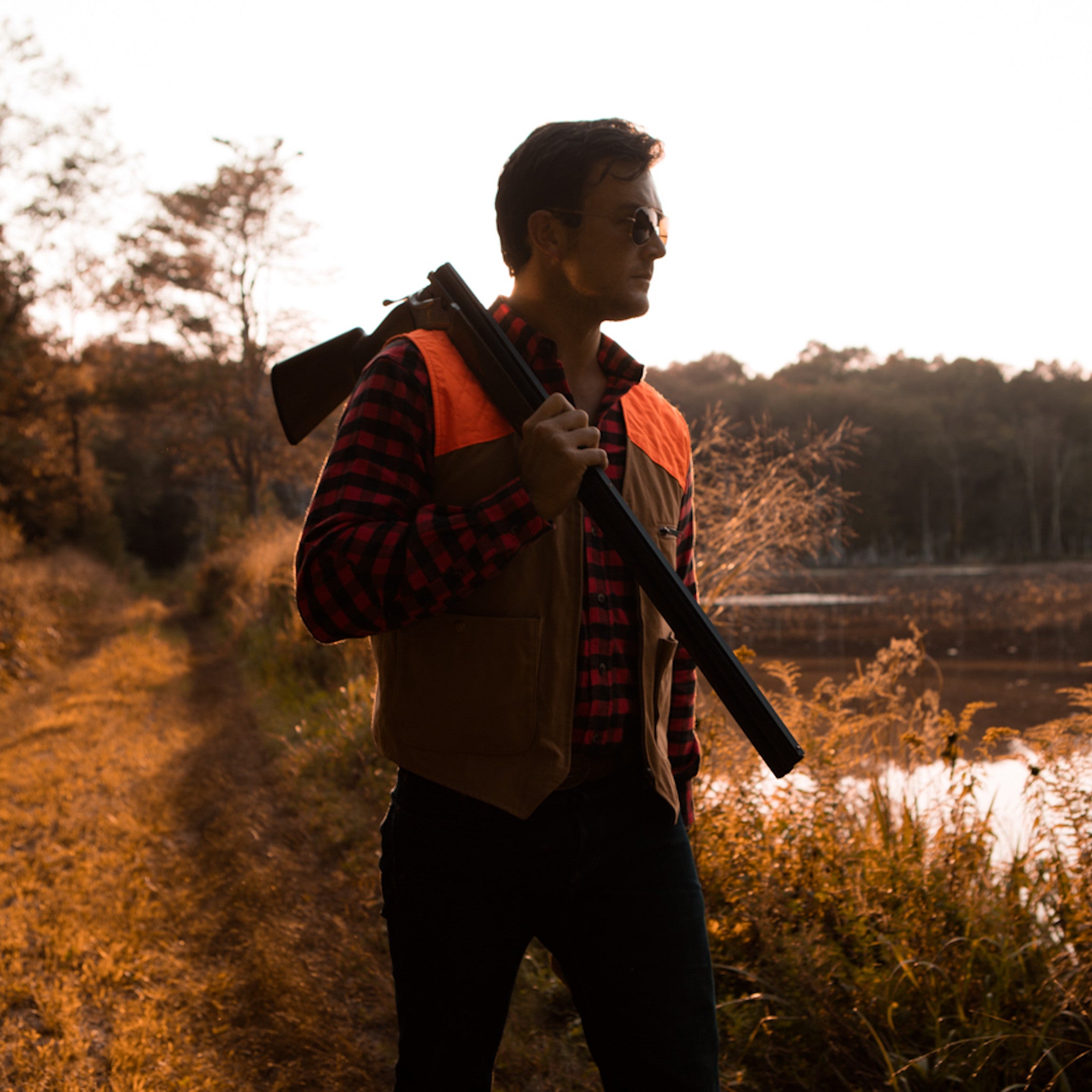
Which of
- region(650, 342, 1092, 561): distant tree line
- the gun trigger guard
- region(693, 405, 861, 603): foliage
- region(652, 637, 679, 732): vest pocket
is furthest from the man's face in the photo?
region(650, 342, 1092, 561): distant tree line

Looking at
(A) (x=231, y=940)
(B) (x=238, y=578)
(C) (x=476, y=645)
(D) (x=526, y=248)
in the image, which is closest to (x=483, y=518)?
(C) (x=476, y=645)

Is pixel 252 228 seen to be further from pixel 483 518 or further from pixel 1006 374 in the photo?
pixel 483 518

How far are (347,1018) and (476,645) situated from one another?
2.23 m

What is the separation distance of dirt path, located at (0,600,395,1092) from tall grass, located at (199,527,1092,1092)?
705 millimetres

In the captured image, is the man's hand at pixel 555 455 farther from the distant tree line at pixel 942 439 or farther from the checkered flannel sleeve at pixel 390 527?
the distant tree line at pixel 942 439

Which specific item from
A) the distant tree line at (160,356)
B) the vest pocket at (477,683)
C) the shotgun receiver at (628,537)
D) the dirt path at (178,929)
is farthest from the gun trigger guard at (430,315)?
the distant tree line at (160,356)

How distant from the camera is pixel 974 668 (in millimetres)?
11094

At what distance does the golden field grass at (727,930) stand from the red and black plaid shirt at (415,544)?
1.35 meters

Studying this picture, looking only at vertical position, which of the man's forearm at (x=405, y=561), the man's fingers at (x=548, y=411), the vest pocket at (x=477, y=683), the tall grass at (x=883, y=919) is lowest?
the tall grass at (x=883, y=919)

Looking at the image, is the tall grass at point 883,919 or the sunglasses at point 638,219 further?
the tall grass at point 883,919

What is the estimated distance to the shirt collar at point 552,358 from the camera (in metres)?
1.52

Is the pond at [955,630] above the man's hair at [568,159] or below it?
below

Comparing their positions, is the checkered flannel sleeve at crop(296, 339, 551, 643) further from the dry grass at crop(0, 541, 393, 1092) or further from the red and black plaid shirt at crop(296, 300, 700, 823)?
the dry grass at crop(0, 541, 393, 1092)

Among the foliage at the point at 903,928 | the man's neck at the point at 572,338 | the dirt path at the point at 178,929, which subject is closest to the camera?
the man's neck at the point at 572,338
